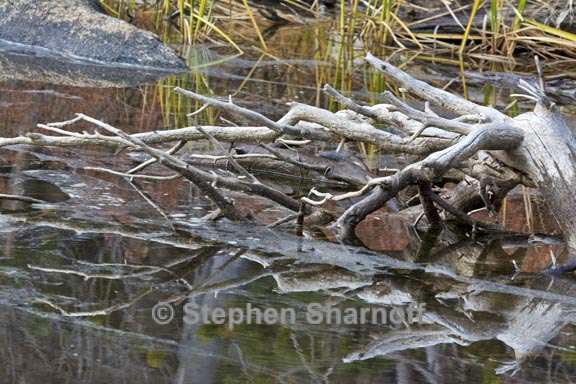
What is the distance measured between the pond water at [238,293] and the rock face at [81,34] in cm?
353

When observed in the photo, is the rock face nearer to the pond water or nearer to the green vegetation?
the green vegetation

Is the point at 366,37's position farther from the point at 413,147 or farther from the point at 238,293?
the point at 238,293

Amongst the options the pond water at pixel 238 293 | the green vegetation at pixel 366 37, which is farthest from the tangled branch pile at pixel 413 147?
the green vegetation at pixel 366 37

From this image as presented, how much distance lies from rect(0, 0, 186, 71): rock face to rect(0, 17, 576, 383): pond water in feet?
11.6

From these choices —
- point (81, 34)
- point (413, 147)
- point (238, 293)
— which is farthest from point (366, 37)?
point (238, 293)

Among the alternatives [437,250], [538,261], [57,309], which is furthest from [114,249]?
[538,261]

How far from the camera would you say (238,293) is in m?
3.70

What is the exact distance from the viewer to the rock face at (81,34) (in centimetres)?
906

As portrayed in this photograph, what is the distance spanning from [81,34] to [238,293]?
5979mm

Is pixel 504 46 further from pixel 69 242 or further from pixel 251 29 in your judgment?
pixel 69 242

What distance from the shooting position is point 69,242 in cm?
412

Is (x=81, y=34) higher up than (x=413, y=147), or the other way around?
(x=413, y=147)

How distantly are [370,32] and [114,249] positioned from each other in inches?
261

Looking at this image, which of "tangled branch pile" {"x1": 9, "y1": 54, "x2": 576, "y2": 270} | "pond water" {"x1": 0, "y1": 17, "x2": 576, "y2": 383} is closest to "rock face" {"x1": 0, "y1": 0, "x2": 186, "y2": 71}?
"pond water" {"x1": 0, "y1": 17, "x2": 576, "y2": 383}
